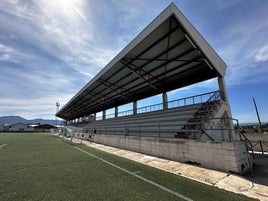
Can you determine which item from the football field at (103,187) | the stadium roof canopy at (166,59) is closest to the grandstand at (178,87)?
the stadium roof canopy at (166,59)

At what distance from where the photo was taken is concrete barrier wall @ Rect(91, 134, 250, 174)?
551cm

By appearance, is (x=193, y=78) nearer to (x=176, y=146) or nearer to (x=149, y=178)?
(x=176, y=146)

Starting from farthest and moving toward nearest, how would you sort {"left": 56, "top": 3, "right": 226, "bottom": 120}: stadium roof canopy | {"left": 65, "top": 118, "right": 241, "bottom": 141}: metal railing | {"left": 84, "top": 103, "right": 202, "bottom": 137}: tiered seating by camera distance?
{"left": 84, "top": 103, "right": 202, "bottom": 137}: tiered seating, {"left": 56, "top": 3, "right": 226, "bottom": 120}: stadium roof canopy, {"left": 65, "top": 118, "right": 241, "bottom": 141}: metal railing

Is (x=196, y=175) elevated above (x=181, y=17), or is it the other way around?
(x=181, y=17)

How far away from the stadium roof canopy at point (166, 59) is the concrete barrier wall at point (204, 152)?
6.46m

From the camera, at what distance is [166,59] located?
42.4 ft

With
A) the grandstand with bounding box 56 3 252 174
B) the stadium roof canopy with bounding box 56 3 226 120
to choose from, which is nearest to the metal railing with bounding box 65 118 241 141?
the grandstand with bounding box 56 3 252 174

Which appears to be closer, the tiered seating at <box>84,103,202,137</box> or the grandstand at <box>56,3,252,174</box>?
the grandstand at <box>56,3,252,174</box>

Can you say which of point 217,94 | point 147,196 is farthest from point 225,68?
point 147,196

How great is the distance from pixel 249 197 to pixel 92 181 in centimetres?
429

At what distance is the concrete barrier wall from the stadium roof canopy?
646cm

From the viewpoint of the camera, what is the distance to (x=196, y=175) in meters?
5.50

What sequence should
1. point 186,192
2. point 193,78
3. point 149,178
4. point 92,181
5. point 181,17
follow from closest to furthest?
Answer: point 186,192 → point 92,181 → point 149,178 → point 181,17 → point 193,78

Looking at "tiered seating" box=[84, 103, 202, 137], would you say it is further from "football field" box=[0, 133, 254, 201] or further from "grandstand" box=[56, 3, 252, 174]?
"football field" box=[0, 133, 254, 201]
